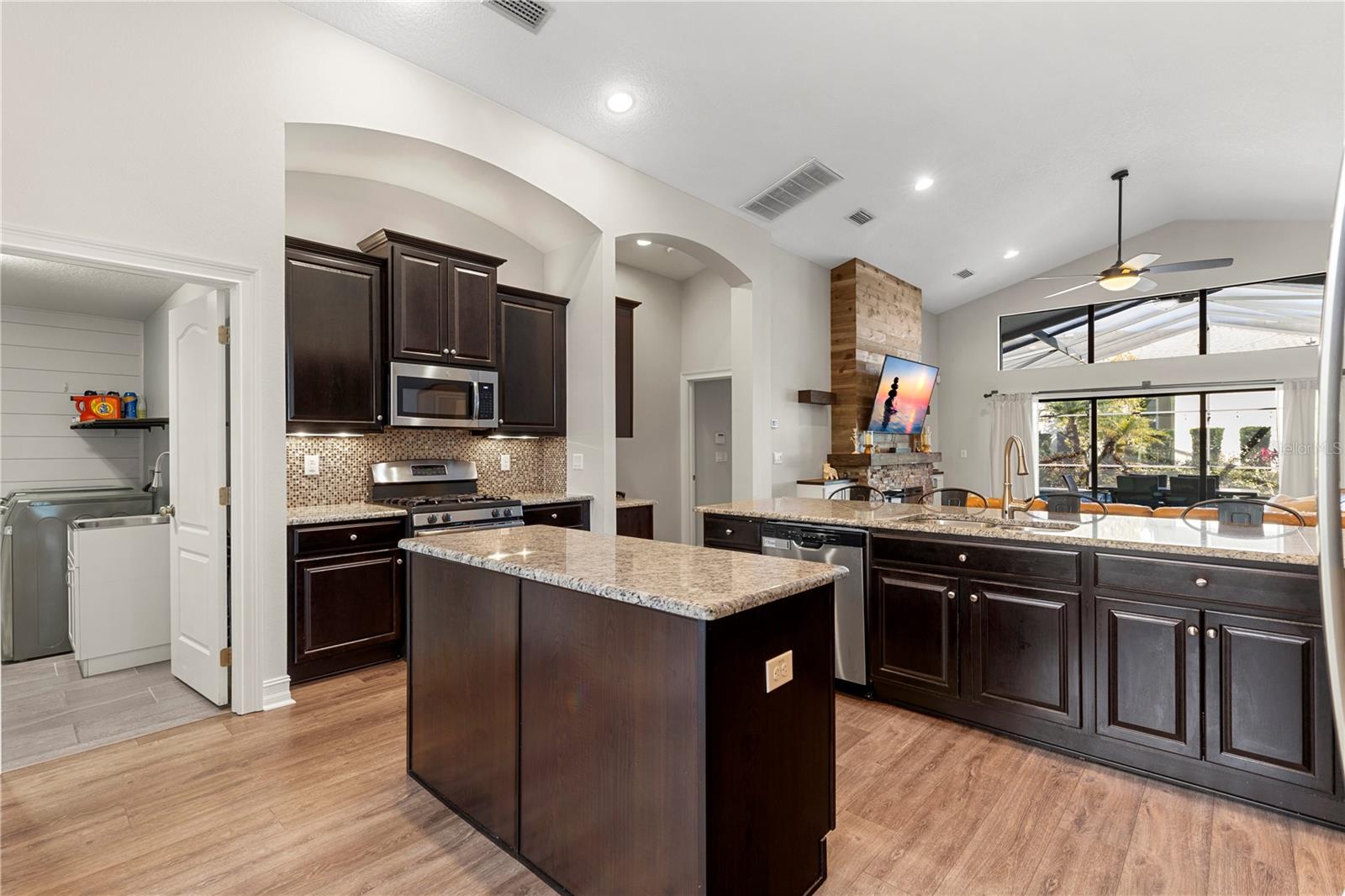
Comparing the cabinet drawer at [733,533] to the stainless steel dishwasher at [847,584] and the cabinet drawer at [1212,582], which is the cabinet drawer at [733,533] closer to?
the stainless steel dishwasher at [847,584]

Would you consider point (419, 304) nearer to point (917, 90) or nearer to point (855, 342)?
point (917, 90)

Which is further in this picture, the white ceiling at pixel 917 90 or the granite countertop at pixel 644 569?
the white ceiling at pixel 917 90

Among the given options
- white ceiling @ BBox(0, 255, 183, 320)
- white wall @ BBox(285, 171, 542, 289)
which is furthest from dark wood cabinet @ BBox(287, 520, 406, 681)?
white wall @ BBox(285, 171, 542, 289)

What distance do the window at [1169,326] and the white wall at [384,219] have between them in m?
7.01

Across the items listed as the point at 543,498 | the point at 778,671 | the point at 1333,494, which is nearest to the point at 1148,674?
the point at 778,671

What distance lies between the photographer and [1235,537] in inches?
98.5

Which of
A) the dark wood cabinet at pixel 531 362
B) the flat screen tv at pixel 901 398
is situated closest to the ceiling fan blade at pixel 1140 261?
the flat screen tv at pixel 901 398

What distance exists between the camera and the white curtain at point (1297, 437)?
273 inches

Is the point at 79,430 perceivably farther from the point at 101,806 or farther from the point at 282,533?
the point at 101,806

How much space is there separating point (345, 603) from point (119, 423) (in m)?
2.33

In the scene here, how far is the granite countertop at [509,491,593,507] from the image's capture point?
4484 millimetres

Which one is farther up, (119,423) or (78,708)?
(119,423)

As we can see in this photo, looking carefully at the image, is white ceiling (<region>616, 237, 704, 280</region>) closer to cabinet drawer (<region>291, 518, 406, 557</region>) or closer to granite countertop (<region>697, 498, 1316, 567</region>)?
granite countertop (<region>697, 498, 1316, 567</region>)

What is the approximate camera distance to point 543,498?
182 inches
